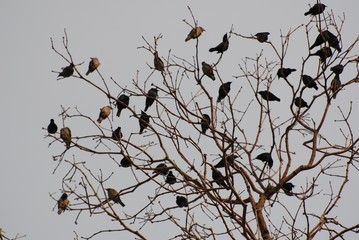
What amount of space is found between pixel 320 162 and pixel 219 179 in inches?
30.8

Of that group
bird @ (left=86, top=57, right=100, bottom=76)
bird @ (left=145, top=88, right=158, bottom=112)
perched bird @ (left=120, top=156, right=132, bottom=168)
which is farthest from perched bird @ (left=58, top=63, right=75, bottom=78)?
perched bird @ (left=120, top=156, right=132, bottom=168)

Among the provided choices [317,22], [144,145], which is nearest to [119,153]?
[144,145]

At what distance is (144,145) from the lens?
4.42 meters

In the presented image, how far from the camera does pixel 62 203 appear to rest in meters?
4.35

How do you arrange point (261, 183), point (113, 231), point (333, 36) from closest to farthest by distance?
1. point (113, 231)
2. point (261, 183)
3. point (333, 36)

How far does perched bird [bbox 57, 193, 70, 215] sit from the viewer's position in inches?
171

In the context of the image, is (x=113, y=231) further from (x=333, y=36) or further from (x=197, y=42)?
(x=333, y=36)

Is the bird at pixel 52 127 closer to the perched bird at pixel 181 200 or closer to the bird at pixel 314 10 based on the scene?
the perched bird at pixel 181 200

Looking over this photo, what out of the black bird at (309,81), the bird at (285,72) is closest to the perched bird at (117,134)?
the bird at (285,72)

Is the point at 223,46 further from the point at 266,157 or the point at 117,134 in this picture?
the point at 117,134

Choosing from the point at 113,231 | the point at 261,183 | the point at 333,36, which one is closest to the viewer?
the point at 113,231

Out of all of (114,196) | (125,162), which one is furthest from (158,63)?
(114,196)

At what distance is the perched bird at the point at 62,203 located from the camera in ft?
14.2

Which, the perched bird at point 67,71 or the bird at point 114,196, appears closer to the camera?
the bird at point 114,196
